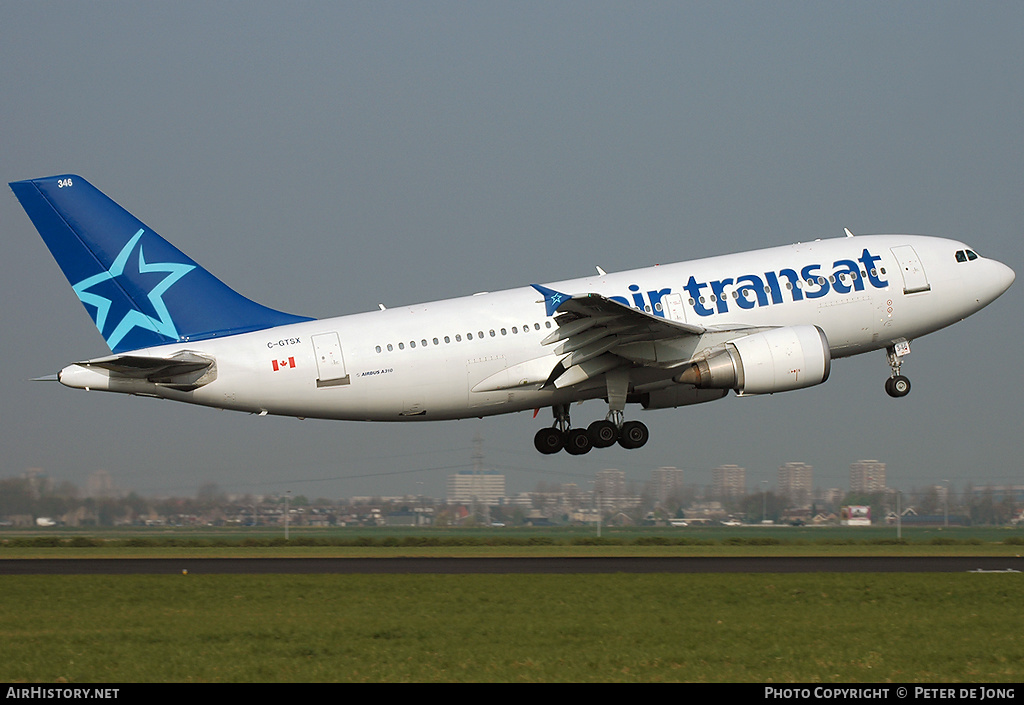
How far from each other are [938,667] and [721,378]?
20.0m

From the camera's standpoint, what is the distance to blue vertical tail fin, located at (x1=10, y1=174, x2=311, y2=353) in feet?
115

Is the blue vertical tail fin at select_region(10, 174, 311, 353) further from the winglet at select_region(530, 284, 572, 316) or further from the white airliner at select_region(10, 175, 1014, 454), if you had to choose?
the winglet at select_region(530, 284, 572, 316)

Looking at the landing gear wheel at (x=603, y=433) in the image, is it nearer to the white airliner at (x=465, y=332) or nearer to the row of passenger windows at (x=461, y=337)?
the white airliner at (x=465, y=332)

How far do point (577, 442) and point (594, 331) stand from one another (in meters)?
5.45

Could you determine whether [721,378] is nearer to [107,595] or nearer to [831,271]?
[831,271]

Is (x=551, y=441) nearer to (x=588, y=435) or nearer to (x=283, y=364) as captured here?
(x=588, y=435)

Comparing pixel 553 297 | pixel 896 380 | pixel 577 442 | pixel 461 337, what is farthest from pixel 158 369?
pixel 896 380

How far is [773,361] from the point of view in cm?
3503

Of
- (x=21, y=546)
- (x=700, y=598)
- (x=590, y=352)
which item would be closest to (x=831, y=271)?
(x=590, y=352)

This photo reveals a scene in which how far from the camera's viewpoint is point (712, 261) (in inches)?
1460

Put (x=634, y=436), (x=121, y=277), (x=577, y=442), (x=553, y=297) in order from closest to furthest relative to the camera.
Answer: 1. (x=553, y=297)
2. (x=121, y=277)
3. (x=634, y=436)
4. (x=577, y=442)

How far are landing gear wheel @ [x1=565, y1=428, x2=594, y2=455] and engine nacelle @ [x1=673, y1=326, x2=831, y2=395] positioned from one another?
535 centimetres

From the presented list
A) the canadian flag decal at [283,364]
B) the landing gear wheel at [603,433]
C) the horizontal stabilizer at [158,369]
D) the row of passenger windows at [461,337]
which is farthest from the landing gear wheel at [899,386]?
the horizontal stabilizer at [158,369]

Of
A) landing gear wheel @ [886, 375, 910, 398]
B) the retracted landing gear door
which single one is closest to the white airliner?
the retracted landing gear door
